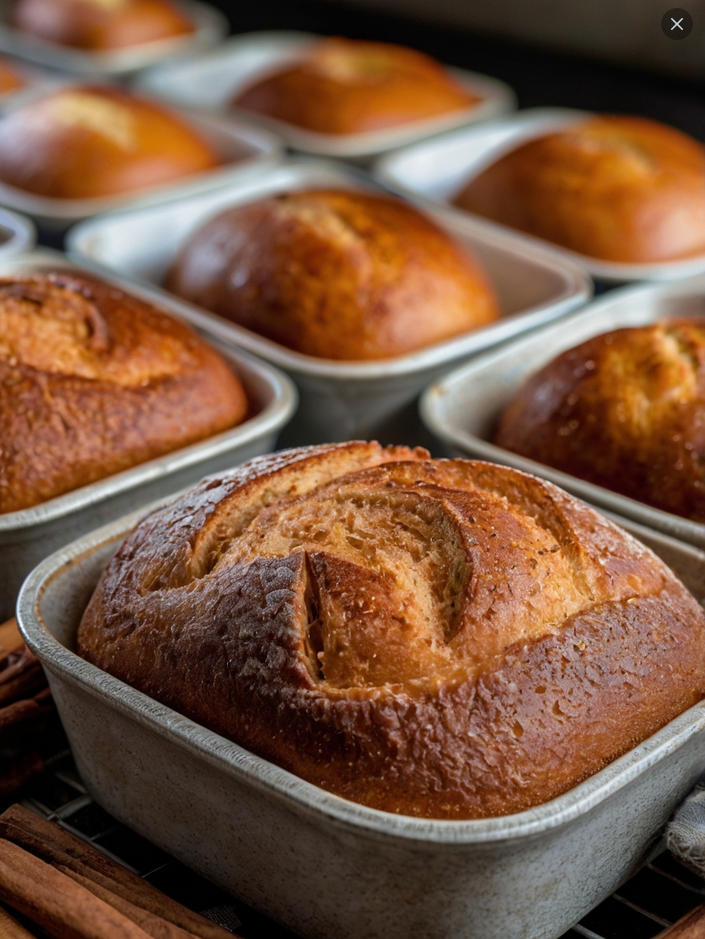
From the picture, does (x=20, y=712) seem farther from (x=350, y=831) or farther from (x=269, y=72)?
(x=269, y=72)

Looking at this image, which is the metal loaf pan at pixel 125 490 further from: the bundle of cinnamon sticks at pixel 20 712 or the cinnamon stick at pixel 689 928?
the cinnamon stick at pixel 689 928

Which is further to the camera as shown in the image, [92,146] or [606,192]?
[92,146]

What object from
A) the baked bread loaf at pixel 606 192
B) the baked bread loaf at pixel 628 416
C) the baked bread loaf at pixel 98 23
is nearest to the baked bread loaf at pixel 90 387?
the baked bread loaf at pixel 628 416

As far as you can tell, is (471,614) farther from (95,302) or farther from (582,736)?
(95,302)

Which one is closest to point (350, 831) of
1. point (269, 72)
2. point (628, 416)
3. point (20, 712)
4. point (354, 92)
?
point (20, 712)

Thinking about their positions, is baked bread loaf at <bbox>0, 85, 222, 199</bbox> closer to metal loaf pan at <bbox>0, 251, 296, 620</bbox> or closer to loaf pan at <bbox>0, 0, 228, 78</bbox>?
loaf pan at <bbox>0, 0, 228, 78</bbox>
